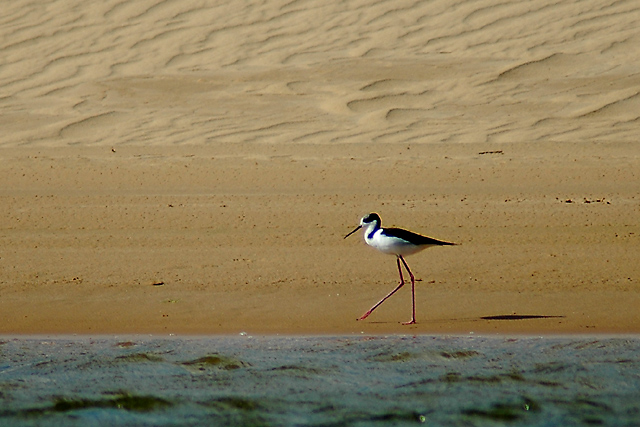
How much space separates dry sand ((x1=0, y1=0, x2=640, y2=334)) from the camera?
6.92 metres

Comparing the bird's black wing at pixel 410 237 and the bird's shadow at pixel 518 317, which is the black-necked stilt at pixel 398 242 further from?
the bird's shadow at pixel 518 317

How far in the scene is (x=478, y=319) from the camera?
6.46 m

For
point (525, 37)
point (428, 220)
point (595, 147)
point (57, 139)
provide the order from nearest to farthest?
point (428, 220) → point (595, 147) → point (57, 139) → point (525, 37)

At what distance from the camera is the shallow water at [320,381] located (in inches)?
205

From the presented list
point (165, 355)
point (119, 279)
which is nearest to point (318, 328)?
point (165, 355)

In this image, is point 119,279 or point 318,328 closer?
point 318,328

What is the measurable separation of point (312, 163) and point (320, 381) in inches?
208

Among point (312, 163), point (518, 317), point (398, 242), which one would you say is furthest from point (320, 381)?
point (312, 163)

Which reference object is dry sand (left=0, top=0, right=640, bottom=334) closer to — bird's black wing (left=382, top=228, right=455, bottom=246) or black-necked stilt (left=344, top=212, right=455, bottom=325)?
black-necked stilt (left=344, top=212, right=455, bottom=325)

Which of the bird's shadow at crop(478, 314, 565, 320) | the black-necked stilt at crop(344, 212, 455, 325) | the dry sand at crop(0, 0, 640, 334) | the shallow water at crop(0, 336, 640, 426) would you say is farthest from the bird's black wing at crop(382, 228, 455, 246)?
the shallow water at crop(0, 336, 640, 426)

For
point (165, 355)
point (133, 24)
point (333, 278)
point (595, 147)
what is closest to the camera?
point (165, 355)

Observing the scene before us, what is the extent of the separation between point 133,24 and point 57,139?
5.81 m

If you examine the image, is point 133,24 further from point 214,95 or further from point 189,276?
point 189,276

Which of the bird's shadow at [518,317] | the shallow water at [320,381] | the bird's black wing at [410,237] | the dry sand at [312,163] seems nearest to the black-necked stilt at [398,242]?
the bird's black wing at [410,237]
